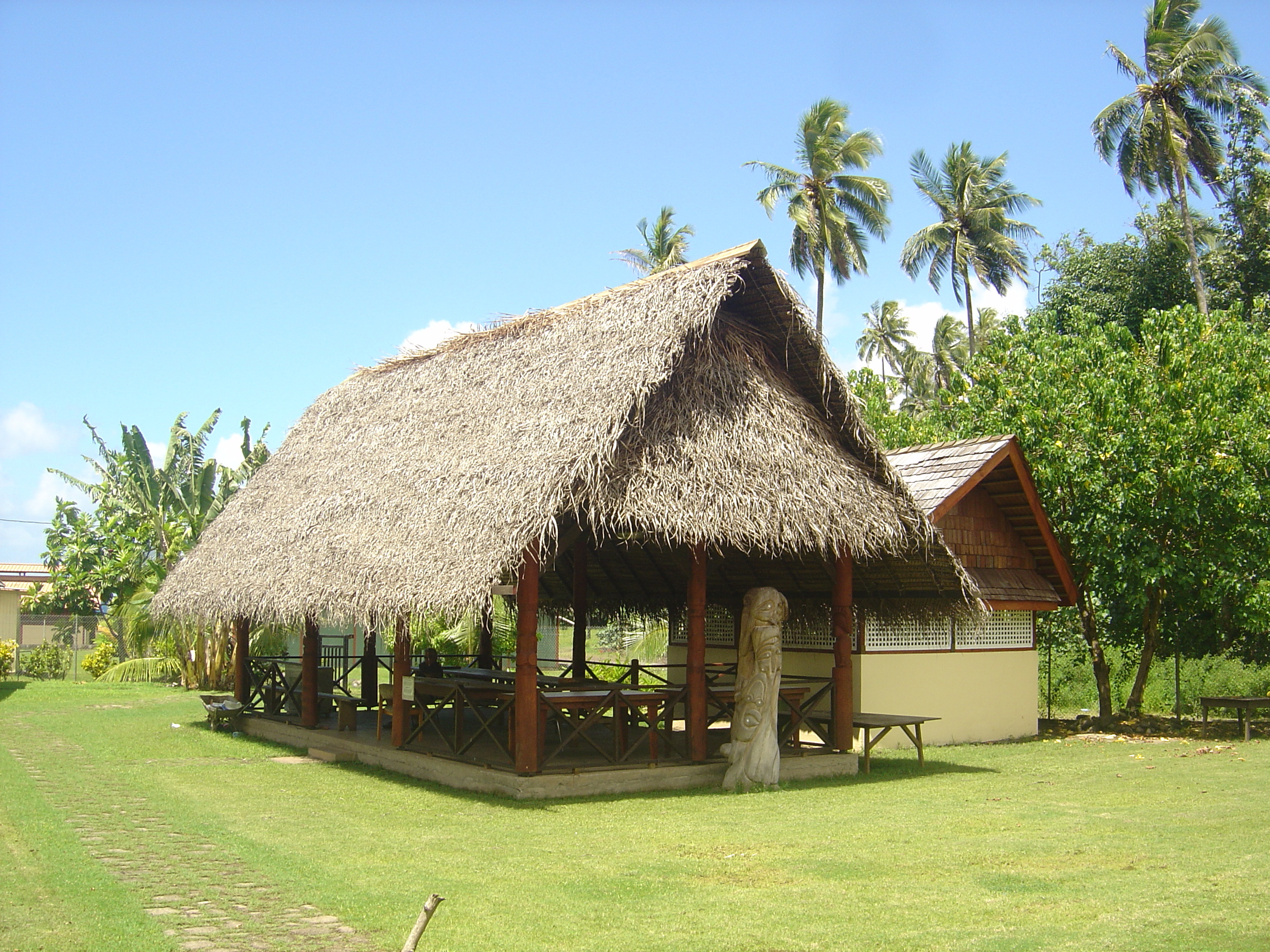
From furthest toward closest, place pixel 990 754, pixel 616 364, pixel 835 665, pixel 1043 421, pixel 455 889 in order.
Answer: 1. pixel 1043 421
2. pixel 990 754
3. pixel 835 665
4. pixel 616 364
5. pixel 455 889

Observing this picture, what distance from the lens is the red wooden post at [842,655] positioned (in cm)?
1266

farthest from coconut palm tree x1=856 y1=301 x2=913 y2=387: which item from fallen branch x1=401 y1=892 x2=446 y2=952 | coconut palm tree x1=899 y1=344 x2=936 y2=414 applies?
fallen branch x1=401 y1=892 x2=446 y2=952

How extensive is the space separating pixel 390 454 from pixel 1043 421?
393 inches

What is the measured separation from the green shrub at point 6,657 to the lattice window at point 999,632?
20721mm

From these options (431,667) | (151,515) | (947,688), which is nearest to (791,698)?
(947,688)

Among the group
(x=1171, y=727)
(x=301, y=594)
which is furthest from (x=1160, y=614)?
(x=301, y=594)

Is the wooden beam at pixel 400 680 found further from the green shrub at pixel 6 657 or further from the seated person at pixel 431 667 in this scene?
the green shrub at pixel 6 657

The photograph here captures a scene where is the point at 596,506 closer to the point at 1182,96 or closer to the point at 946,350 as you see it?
the point at 1182,96

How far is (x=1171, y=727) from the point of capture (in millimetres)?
18547

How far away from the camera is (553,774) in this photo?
1073 centimetres

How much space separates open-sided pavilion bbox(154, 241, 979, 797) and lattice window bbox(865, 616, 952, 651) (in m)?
0.71

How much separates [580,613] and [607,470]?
6.50 metres

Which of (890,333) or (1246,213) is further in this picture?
(890,333)

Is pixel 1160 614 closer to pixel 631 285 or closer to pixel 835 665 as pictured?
pixel 835 665
